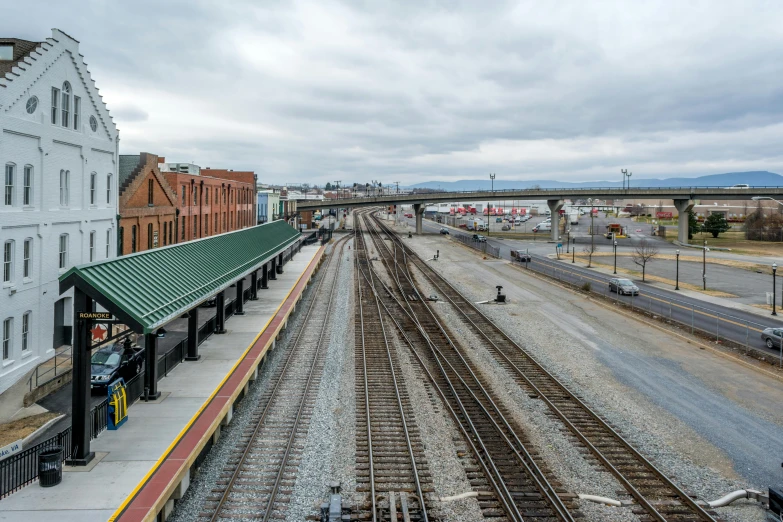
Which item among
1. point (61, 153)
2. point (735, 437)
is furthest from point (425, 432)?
point (61, 153)

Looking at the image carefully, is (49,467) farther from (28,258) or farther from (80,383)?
(28,258)

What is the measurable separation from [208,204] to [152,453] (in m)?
41.2

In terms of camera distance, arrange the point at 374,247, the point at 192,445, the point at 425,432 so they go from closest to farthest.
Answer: the point at 192,445 → the point at 425,432 → the point at 374,247

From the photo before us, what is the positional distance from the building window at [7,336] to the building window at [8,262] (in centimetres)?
155

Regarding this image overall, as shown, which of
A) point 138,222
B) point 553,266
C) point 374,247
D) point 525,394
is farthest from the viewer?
point 374,247

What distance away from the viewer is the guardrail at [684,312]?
1217 inches

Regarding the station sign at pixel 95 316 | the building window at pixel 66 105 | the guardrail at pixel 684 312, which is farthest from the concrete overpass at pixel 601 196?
the station sign at pixel 95 316

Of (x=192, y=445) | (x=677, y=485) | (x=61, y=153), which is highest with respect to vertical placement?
(x=61, y=153)

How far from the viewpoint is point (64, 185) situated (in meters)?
25.1

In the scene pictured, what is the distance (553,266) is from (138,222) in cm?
4776

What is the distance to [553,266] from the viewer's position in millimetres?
67000

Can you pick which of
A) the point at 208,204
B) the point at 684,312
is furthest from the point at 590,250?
the point at 208,204

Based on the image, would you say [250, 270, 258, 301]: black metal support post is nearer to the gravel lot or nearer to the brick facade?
the brick facade

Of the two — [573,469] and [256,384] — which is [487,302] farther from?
[573,469]
